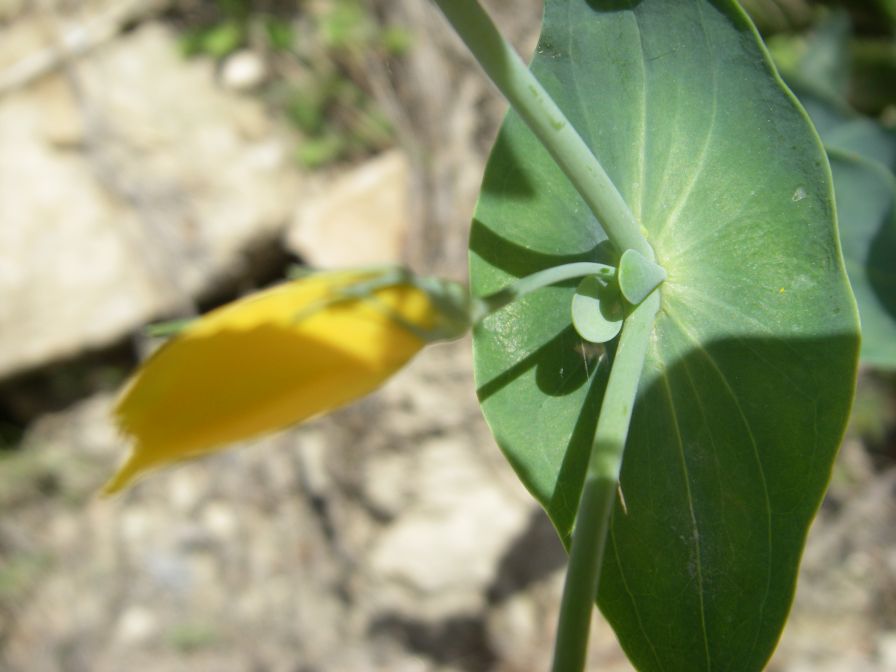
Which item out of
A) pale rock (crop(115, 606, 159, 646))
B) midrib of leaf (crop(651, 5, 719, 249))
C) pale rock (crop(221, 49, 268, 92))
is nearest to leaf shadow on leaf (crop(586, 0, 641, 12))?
midrib of leaf (crop(651, 5, 719, 249))

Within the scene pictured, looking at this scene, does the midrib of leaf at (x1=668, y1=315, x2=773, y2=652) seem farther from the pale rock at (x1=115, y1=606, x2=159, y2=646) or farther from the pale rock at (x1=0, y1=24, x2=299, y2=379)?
the pale rock at (x1=115, y1=606, x2=159, y2=646)


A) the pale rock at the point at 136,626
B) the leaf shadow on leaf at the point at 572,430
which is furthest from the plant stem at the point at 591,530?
the pale rock at the point at 136,626

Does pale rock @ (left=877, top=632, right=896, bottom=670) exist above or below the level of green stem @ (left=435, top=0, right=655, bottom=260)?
below

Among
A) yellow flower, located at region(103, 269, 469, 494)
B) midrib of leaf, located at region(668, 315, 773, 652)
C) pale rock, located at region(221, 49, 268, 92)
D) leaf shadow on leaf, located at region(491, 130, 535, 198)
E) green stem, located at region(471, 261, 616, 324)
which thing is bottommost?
pale rock, located at region(221, 49, 268, 92)

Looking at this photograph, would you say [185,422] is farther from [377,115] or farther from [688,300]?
[377,115]

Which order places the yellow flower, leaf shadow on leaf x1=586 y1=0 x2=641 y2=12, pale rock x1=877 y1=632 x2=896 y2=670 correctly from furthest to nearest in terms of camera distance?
1. pale rock x1=877 y1=632 x2=896 y2=670
2. leaf shadow on leaf x1=586 y1=0 x2=641 y2=12
3. the yellow flower

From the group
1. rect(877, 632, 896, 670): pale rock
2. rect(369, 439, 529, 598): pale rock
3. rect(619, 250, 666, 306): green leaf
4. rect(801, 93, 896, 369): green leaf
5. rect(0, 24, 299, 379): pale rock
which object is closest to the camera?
rect(619, 250, 666, 306): green leaf

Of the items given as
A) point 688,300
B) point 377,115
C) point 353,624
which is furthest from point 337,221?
point 688,300
